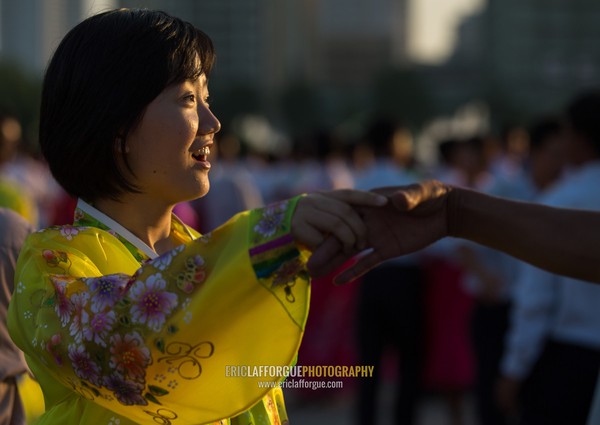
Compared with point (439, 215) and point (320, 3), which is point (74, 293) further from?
point (320, 3)

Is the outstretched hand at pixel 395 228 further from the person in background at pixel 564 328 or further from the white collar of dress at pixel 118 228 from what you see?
the person in background at pixel 564 328

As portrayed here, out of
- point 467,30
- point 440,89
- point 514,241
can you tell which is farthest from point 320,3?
point 514,241

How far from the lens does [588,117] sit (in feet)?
14.1

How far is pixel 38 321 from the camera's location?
184 centimetres

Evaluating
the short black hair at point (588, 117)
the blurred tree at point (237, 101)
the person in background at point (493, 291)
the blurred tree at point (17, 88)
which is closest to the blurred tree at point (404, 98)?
the blurred tree at point (237, 101)

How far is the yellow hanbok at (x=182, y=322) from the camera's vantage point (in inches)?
66.5

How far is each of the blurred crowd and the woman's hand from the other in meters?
1.02

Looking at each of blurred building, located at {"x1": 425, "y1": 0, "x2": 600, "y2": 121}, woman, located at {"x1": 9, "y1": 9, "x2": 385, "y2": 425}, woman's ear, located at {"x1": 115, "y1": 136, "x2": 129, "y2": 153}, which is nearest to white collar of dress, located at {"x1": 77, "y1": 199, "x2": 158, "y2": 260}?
woman, located at {"x1": 9, "y1": 9, "x2": 385, "y2": 425}

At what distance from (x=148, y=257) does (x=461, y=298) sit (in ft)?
19.3

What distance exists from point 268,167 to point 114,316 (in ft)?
45.0

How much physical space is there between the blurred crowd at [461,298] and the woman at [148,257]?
54 centimetres

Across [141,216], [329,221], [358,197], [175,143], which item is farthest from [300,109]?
[329,221]

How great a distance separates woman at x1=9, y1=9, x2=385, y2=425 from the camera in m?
1.70

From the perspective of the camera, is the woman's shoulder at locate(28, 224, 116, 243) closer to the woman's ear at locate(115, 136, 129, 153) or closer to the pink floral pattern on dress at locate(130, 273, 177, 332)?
the woman's ear at locate(115, 136, 129, 153)
